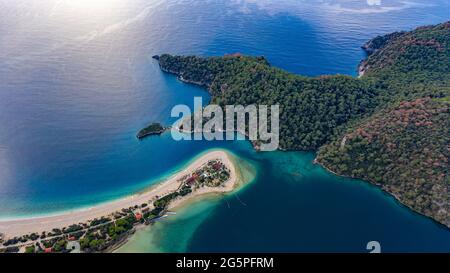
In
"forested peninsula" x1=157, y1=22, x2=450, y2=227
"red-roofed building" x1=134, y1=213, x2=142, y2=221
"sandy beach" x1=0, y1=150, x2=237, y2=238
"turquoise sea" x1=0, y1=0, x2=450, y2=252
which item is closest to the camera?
"sandy beach" x1=0, y1=150, x2=237, y2=238

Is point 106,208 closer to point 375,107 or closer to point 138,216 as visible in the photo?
point 138,216

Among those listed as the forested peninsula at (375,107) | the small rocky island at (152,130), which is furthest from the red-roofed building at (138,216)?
the forested peninsula at (375,107)

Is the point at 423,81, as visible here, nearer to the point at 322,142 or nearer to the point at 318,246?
the point at 322,142

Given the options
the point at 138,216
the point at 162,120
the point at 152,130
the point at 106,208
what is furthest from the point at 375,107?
the point at 106,208

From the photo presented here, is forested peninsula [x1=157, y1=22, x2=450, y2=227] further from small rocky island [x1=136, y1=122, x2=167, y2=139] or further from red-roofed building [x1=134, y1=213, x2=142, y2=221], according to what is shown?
red-roofed building [x1=134, y1=213, x2=142, y2=221]

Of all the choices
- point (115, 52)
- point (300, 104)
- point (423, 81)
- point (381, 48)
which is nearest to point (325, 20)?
point (381, 48)

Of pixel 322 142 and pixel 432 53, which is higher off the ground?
pixel 432 53

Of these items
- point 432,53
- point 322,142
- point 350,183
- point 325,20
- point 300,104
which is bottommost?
point 350,183

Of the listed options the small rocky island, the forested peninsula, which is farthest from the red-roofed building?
the forested peninsula
